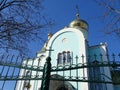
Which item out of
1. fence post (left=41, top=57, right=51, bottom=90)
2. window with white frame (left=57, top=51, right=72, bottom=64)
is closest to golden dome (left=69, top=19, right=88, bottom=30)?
window with white frame (left=57, top=51, right=72, bottom=64)

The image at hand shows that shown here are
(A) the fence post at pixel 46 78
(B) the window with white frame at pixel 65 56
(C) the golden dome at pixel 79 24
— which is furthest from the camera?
(C) the golden dome at pixel 79 24

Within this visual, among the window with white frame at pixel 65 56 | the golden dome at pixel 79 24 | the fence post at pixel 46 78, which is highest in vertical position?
the golden dome at pixel 79 24

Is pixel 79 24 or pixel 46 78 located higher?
pixel 79 24

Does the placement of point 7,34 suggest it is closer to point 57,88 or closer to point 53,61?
point 57,88

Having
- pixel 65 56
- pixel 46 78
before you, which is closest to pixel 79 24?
pixel 65 56

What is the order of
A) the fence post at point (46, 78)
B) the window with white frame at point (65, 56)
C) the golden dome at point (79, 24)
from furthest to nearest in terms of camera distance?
1. the golden dome at point (79, 24)
2. the window with white frame at point (65, 56)
3. the fence post at point (46, 78)

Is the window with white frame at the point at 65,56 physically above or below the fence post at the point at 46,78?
above

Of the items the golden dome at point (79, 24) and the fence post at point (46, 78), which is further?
the golden dome at point (79, 24)

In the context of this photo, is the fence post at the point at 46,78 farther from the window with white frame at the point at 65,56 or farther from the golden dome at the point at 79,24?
the golden dome at the point at 79,24

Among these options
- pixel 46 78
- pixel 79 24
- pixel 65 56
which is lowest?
pixel 46 78

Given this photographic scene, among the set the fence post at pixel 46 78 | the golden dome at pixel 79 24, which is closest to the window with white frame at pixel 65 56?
the golden dome at pixel 79 24

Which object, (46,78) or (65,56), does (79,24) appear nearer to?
(65,56)

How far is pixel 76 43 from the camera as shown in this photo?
16.5 meters

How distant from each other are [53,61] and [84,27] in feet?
23.5
